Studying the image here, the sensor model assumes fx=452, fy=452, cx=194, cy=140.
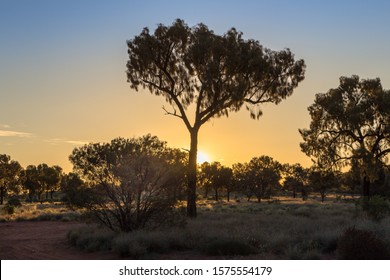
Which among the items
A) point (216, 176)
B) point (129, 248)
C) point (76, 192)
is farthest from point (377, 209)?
point (216, 176)

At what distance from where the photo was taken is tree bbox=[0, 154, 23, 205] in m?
70.6

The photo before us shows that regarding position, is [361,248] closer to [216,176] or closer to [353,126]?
[353,126]

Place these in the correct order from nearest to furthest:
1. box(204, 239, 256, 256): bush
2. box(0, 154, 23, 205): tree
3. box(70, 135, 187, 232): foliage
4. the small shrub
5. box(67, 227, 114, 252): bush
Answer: box(204, 239, 256, 256): bush → the small shrub → box(67, 227, 114, 252): bush → box(70, 135, 187, 232): foliage → box(0, 154, 23, 205): tree

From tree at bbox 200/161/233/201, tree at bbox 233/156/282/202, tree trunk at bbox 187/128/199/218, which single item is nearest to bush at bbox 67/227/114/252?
tree trunk at bbox 187/128/199/218

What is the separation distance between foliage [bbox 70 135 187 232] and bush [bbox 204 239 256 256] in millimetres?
4241

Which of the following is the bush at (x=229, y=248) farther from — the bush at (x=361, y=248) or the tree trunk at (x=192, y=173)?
the tree trunk at (x=192, y=173)

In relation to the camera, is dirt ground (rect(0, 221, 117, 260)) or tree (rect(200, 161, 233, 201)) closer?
dirt ground (rect(0, 221, 117, 260))

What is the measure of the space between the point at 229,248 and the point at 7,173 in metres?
63.9

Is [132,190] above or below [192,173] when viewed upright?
below

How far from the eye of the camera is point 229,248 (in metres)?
14.8

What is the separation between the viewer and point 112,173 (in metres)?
18.7

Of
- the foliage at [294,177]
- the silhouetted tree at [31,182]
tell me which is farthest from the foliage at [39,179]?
Result: the foliage at [294,177]

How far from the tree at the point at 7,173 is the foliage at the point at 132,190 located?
2229 inches

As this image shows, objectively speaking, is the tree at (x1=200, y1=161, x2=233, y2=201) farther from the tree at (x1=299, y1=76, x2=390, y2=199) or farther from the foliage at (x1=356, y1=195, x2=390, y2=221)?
the foliage at (x1=356, y1=195, x2=390, y2=221)
